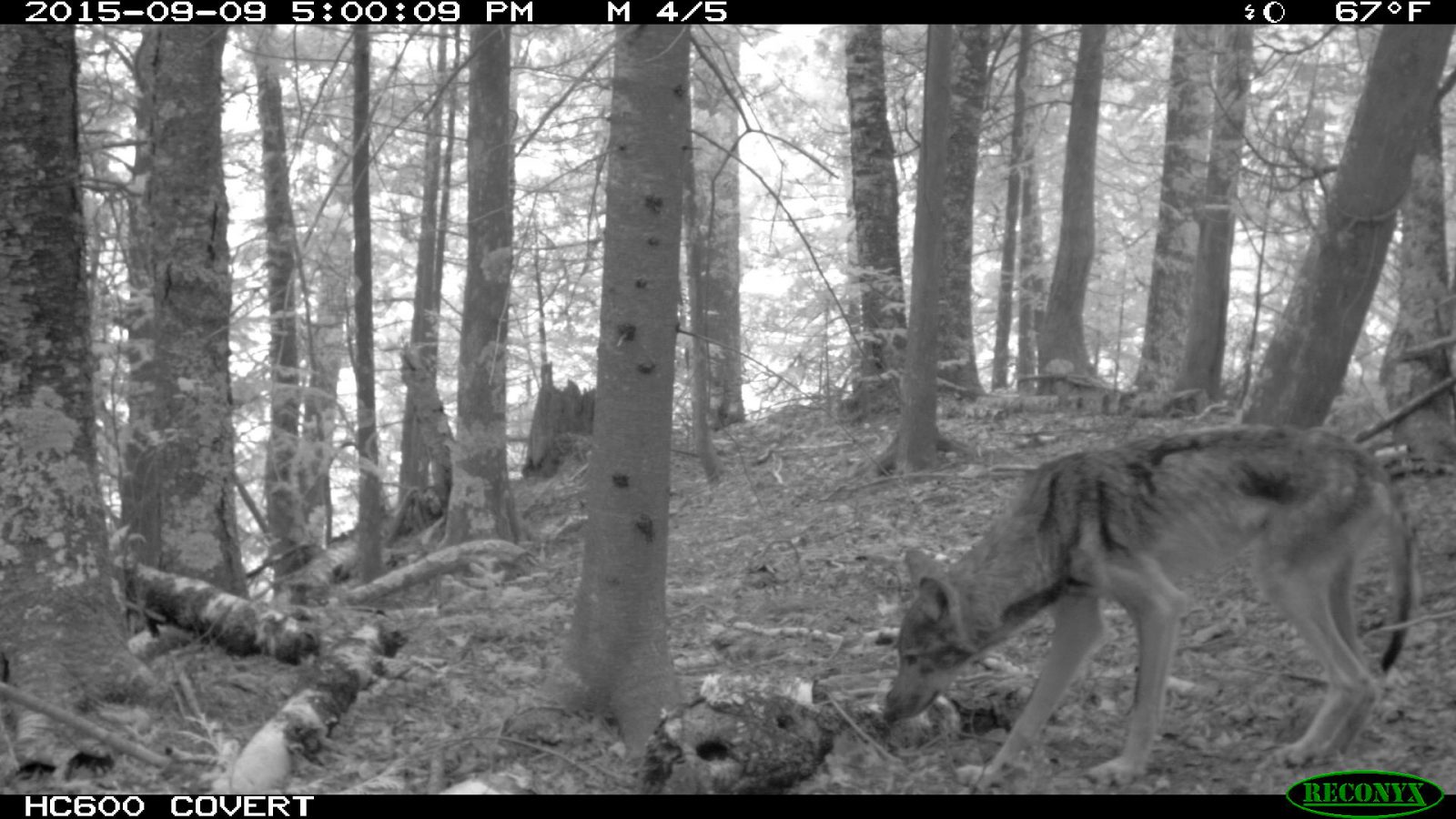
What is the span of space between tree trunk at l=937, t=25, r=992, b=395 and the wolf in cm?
1112

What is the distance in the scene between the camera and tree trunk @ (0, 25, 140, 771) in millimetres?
6273

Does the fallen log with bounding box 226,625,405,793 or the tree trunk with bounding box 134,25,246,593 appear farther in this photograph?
the tree trunk with bounding box 134,25,246,593

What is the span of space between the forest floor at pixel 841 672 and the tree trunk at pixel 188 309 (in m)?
1.50

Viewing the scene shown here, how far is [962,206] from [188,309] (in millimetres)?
11616

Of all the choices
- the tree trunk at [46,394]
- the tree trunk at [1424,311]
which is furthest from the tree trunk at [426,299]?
the tree trunk at [1424,311]

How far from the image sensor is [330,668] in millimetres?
7469

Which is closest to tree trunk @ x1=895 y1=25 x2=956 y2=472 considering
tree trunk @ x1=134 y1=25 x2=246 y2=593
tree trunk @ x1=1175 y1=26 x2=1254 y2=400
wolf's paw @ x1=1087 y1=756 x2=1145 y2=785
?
tree trunk @ x1=1175 y1=26 x2=1254 y2=400

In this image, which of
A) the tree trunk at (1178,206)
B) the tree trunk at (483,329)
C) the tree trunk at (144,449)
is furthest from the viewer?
the tree trunk at (1178,206)

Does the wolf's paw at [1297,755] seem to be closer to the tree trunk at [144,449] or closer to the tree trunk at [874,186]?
the tree trunk at [144,449]

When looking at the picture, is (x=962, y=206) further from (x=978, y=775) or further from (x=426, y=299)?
(x=978, y=775)

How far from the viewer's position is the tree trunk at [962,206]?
17.5 m

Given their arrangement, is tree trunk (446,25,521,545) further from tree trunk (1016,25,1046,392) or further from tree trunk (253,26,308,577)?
tree trunk (1016,25,1046,392)

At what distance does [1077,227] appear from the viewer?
59.6 ft
